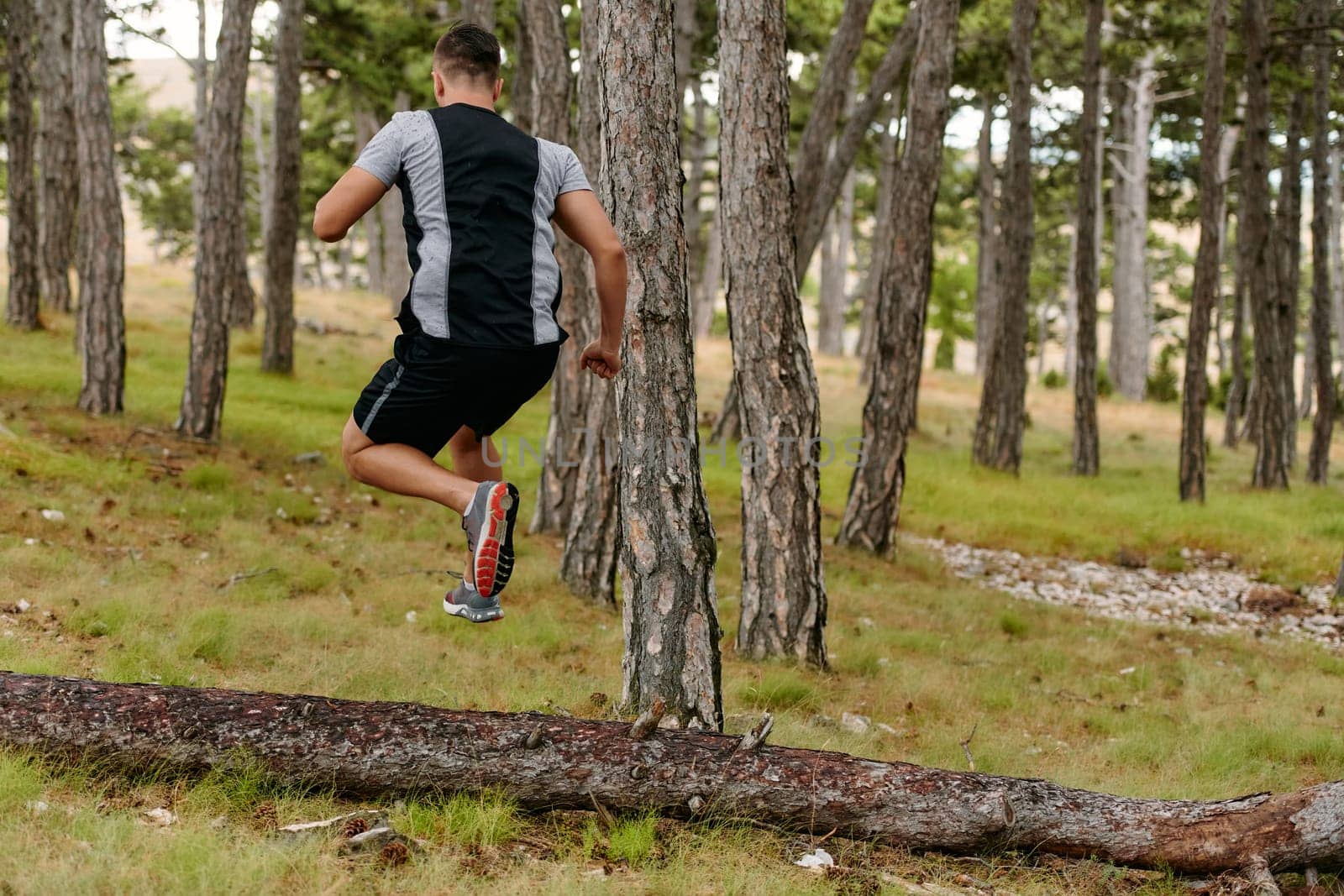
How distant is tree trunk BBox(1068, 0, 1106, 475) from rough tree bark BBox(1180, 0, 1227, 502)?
1.64m

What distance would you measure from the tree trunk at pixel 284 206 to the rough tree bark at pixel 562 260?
893 cm

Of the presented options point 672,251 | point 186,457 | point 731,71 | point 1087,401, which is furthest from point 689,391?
point 1087,401

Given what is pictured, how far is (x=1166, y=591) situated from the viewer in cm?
1214

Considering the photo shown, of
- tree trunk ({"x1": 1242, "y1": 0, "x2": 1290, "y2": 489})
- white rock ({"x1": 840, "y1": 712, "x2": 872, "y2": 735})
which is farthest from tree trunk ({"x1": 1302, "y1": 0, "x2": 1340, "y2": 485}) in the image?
white rock ({"x1": 840, "y1": 712, "x2": 872, "y2": 735})

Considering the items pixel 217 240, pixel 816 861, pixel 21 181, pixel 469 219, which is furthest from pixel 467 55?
pixel 21 181

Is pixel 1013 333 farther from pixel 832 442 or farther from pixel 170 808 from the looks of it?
pixel 170 808

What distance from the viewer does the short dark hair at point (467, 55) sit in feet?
13.7

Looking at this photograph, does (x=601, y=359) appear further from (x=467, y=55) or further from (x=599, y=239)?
(x=467, y=55)

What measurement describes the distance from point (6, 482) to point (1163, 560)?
38.7 feet

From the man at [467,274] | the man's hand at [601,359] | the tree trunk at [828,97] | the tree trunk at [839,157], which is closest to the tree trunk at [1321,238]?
the tree trunk at [839,157]

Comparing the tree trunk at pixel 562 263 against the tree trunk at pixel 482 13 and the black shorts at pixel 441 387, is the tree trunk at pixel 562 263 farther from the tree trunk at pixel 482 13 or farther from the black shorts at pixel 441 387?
the tree trunk at pixel 482 13

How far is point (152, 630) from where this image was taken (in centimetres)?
643

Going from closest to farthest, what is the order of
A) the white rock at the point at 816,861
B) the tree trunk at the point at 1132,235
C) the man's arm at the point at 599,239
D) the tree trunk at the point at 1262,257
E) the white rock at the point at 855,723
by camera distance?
the white rock at the point at 816,861 < the man's arm at the point at 599,239 < the white rock at the point at 855,723 < the tree trunk at the point at 1262,257 < the tree trunk at the point at 1132,235

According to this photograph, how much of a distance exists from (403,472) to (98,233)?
917 centimetres
